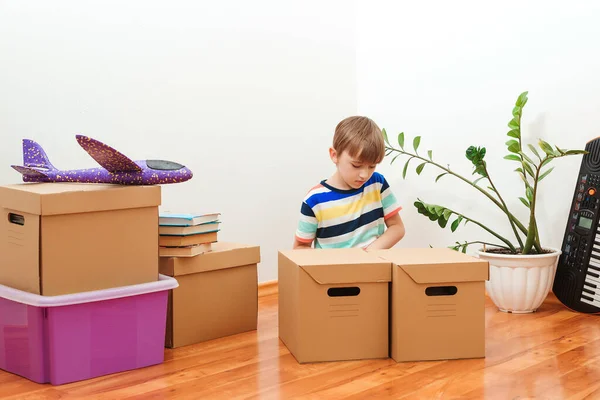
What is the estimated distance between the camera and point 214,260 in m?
1.99

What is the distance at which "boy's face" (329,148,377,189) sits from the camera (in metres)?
2.15

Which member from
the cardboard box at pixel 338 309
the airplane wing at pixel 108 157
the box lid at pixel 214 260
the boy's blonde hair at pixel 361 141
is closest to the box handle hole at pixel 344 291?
the cardboard box at pixel 338 309

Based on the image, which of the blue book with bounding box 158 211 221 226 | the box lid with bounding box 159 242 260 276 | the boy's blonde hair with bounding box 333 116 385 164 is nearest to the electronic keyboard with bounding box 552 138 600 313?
the boy's blonde hair with bounding box 333 116 385 164

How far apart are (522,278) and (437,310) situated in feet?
1.84

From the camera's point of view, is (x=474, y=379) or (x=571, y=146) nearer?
(x=474, y=379)

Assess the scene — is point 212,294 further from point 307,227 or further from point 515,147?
point 515,147

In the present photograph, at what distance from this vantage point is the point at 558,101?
92.3 inches

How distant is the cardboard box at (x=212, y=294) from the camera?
1926 mm

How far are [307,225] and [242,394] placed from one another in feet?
2.51

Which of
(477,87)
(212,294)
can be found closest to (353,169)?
(212,294)

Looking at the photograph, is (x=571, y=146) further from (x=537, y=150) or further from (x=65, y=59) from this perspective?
(x=65, y=59)

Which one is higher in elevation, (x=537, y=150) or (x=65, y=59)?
(x=65, y=59)

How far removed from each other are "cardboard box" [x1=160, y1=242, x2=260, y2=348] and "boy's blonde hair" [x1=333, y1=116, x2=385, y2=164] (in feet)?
1.34

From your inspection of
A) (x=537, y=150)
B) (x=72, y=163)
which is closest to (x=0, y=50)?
(x=72, y=163)
